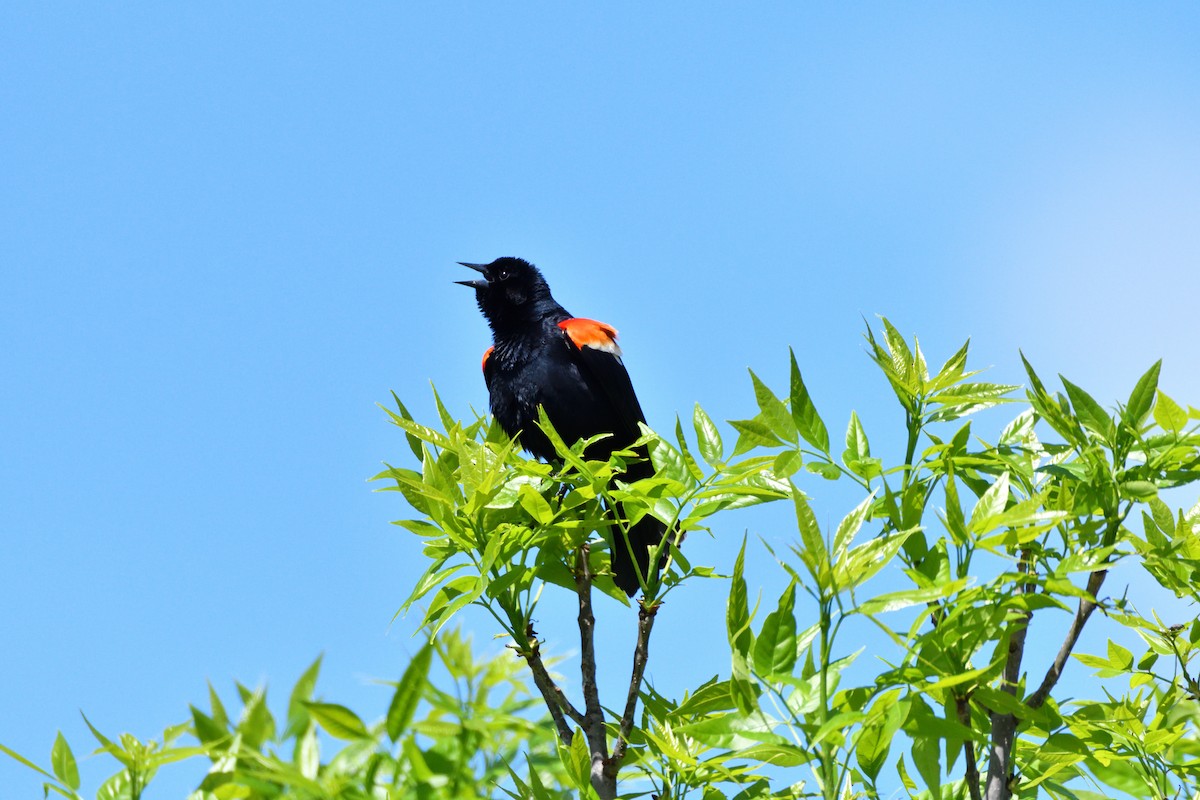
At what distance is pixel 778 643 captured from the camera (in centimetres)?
182

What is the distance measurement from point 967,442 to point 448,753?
57.0 inches

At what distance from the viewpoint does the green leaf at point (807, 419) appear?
2.21 m

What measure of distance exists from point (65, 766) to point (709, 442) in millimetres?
1433

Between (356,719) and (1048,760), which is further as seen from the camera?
(1048,760)

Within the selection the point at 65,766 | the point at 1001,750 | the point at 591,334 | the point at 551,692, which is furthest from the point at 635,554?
the point at 65,766

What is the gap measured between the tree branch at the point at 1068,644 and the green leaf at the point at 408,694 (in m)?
1.55

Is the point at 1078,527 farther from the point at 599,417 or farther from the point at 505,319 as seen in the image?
the point at 505,319

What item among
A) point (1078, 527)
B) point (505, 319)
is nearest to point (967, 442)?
point (1078, 527)

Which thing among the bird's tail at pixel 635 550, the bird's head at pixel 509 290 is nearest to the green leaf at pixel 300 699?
the bird's tail at pixel 635 550

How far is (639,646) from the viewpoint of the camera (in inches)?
111

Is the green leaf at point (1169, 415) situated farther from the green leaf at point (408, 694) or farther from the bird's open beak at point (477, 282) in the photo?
the bird's open beak at point (477, 282)

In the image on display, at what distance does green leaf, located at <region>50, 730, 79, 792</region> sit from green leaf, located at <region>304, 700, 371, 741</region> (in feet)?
2.36

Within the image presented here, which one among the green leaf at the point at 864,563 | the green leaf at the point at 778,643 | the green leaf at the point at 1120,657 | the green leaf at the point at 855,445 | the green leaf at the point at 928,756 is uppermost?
the green leaf at the point at 855,445

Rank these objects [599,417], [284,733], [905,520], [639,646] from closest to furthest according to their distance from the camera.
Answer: [284,733]
[905,520]
[639,646]
[599,417]
